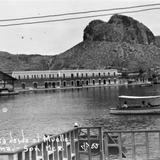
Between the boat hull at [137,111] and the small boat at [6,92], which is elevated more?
the small boat at [6,92]

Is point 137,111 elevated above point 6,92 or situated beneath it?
situated beneath

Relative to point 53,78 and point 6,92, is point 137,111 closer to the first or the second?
point 6,92

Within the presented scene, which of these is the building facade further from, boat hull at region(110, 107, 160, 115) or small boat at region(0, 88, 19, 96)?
boat hull at region(110, 107, 160, 115)

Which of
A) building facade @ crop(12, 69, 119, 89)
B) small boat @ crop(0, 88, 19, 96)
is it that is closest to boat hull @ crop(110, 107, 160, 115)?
small boat @ crop(0, 88, 19, 96)

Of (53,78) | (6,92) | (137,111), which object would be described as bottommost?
(137,111)

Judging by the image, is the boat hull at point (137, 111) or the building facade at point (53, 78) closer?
the boat hull at point (137, 111)

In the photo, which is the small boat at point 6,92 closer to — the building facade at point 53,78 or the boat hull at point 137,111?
the building facade at point 53,78

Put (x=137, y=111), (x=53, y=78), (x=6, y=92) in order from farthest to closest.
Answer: (x=53, y=78), (x=6, y=92), (x=137, y=111)

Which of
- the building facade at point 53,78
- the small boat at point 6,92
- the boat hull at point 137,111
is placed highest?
the building facade at point 53,78

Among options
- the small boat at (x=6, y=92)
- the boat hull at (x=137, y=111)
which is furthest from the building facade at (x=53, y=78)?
the boat hull at (x=137, y=111)

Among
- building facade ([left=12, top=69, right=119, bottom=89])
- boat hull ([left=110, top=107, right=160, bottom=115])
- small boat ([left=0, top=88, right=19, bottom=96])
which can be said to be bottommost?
boat hull ([left=110, top=107, right=160, bottom=115])

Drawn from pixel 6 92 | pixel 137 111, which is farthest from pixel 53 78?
pixel 137 111

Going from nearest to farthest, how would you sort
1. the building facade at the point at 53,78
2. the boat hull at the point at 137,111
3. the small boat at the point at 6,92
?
1. the boat hull at the point at 137,111
2. the small boat at the point at 6,92
3. the building facade at the point at 53,78
